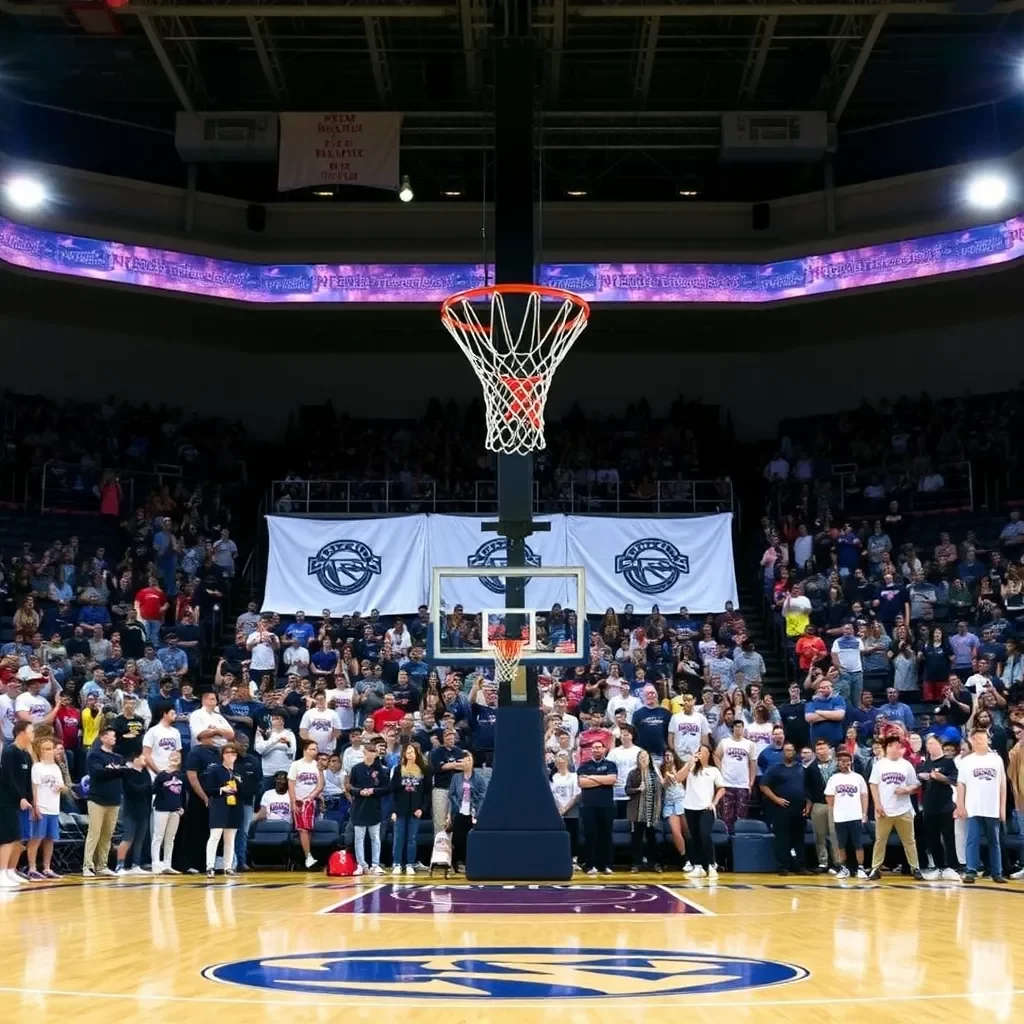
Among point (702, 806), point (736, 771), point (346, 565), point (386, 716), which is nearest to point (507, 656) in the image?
point (702, 806)

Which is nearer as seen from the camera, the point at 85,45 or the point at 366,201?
the point at 85,45

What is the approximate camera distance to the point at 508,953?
363 inches

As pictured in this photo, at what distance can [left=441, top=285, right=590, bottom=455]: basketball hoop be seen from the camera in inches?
602

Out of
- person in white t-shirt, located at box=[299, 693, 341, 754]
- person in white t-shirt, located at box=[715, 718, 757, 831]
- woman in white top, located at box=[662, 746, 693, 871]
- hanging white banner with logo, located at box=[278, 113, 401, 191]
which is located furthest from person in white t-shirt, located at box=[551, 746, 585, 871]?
hanging white banner with logo, located at box=[278, 113, 401, 191]

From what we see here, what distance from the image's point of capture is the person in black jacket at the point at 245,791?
1647cm

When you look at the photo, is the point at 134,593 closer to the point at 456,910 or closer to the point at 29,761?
the point at 29,761

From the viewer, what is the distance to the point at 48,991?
763 centimetres

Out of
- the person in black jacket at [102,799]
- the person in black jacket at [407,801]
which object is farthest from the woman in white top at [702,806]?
the person in black jacket at [102,799]

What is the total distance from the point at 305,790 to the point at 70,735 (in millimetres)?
3397

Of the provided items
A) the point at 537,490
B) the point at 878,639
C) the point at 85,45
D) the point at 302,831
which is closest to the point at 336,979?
the point at 302,831

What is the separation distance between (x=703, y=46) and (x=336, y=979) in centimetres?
2083

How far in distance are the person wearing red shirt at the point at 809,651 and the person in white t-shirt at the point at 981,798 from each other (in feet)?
17.9

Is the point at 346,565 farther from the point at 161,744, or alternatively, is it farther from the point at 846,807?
the point at 846,807

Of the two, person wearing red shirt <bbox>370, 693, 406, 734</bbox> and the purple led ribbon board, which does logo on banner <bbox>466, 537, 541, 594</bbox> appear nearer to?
person wearing red shirt <bbox>370, 693, 406, 734</bbox>
